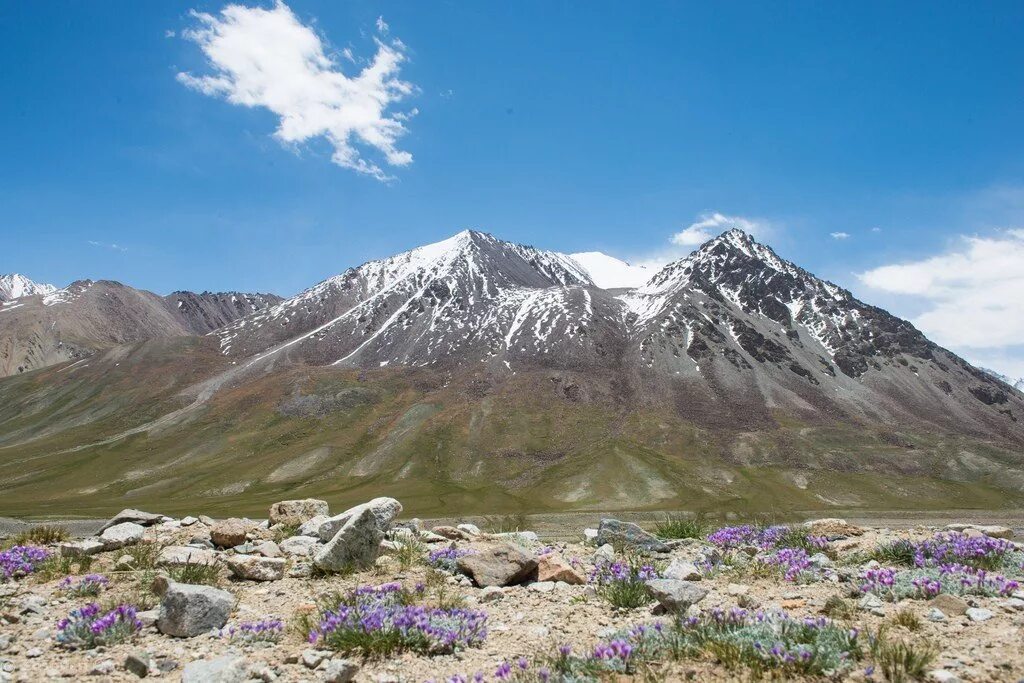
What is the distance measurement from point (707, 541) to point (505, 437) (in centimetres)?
15897

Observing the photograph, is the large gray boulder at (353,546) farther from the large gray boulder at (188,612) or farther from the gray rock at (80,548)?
the gray rock at (80,548)

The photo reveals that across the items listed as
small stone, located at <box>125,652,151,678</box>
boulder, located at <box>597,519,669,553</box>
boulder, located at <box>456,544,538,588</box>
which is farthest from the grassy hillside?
small stone, located at <box>125,652,151,678</box>

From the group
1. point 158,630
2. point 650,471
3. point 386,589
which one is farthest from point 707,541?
point 650,471

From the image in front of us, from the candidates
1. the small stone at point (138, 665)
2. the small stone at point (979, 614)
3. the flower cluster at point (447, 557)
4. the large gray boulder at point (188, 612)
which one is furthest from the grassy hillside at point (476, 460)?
the small stone at point (979, 614)

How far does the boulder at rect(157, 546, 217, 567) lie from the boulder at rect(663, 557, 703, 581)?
8.71m

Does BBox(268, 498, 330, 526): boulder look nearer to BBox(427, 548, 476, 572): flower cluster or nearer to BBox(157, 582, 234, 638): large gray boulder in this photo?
BBox(427, 548, 476, 572): flower cluster

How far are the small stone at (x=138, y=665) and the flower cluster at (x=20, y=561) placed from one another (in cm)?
669

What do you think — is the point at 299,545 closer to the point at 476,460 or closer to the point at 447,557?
the point at 447,557

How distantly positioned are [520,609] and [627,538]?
5533 millimetres

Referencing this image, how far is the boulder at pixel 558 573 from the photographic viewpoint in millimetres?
10812

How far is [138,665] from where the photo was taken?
24.3 ft

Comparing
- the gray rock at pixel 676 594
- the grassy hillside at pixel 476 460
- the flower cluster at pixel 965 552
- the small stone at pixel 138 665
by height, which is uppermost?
the flower cluster at pixel 965 552

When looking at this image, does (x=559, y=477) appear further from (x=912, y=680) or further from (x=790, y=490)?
(x=912, y=680)

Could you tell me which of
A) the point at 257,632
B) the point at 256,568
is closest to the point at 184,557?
the point at 256,568
